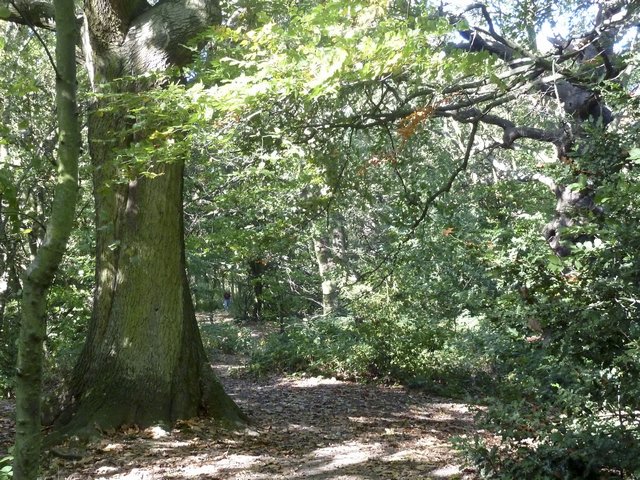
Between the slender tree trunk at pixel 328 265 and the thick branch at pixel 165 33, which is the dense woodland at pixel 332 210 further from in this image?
the slender tree trunk at pixel 328 265

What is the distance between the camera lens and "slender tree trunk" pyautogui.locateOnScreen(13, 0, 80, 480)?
8.95ft

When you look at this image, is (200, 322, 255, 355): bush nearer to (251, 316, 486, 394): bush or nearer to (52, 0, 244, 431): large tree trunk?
(251, 316, 486, 394): bush

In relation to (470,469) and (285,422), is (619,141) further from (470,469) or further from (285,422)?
(285,422)

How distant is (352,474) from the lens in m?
5.39

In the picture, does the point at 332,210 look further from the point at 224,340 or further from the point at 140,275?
the point at 224,340

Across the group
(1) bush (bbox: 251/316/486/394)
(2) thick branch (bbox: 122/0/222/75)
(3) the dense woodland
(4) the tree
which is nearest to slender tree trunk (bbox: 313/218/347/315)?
(3) the dense woodland

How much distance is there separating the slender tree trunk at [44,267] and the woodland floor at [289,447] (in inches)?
Result: 104

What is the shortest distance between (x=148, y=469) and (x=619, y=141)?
182 inches

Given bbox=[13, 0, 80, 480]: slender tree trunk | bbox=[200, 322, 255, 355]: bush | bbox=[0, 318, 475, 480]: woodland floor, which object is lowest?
bbox=[0, 318, 475, 480]: woodland floor

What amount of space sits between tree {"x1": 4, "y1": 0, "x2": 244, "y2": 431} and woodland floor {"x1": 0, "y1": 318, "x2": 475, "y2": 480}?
42 cm

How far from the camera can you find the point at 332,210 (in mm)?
9445

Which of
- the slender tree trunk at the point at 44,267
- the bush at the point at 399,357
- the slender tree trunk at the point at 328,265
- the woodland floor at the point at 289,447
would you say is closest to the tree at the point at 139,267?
the woodland floor at the point at 289,447

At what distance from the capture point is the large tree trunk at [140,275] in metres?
6.40

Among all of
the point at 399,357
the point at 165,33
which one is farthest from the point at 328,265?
the point at 165,33
